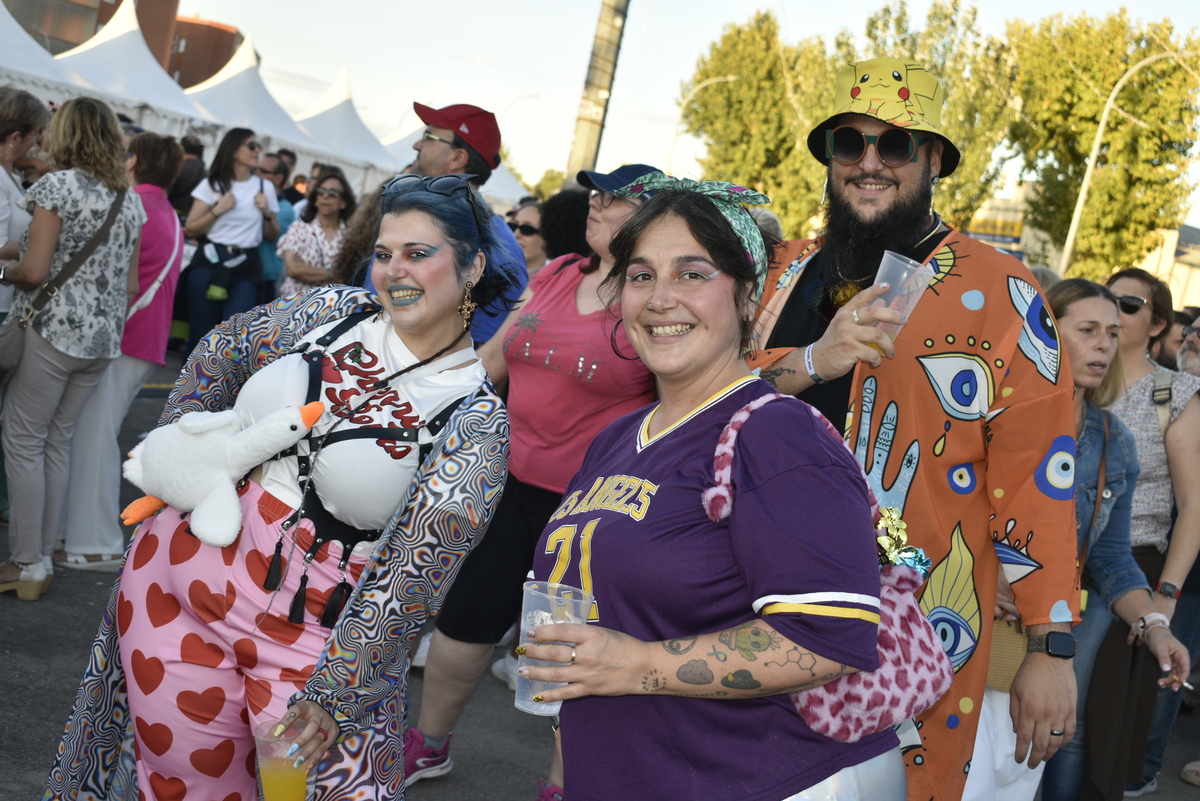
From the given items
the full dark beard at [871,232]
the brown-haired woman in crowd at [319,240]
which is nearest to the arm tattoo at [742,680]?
the full dark beard at [871,232]

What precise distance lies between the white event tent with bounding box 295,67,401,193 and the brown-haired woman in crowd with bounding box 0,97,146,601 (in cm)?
1572

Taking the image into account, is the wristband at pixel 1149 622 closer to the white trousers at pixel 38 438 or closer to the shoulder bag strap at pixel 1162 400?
the shoulder bag strap at pixel 1162 400

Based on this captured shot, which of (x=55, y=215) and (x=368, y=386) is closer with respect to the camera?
(x=368, y=386)

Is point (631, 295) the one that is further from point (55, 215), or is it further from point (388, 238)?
point (55, 215)

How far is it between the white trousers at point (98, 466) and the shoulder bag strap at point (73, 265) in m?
0.60

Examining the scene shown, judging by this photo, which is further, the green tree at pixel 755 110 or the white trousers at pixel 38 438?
the green tree at pixel 755 110

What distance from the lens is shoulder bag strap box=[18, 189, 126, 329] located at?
491cm

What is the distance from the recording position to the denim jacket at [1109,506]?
148 inches

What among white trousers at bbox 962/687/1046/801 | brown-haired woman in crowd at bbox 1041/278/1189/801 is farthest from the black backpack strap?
brown-haired woman in crowd at bbox 1041/278/1189/801

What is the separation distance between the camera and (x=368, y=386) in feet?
8.79

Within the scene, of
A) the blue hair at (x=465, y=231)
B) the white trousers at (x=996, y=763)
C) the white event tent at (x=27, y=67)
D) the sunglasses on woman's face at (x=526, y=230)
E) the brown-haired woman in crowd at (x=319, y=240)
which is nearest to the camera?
the white trousers at (x=996, y=763)

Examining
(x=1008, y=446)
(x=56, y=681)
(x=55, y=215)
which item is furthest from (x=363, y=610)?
(x=55, y=215)

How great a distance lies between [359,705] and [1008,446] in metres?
1.72

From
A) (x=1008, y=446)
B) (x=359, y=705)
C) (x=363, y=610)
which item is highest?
(x=1008, y=446)
